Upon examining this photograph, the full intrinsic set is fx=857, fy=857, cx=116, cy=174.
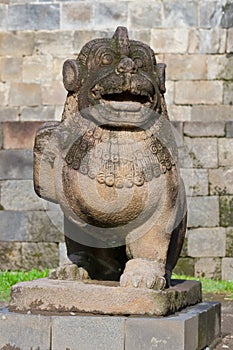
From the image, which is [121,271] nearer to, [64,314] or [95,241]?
[95,241]

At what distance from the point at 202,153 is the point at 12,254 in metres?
2.40

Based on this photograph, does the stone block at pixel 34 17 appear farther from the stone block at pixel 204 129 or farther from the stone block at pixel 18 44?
the stone block at pixel 204 129

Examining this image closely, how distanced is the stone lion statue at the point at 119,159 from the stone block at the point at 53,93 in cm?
553

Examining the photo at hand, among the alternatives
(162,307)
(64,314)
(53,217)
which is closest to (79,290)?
(64,314)

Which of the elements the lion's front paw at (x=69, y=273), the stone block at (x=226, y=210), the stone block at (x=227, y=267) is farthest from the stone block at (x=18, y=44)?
the lion's front paw at (x=69, y=273)

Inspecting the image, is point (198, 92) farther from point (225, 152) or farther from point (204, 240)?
point (204, 240)

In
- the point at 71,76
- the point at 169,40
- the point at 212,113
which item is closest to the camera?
the point at 71,76

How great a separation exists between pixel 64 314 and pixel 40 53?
6.50m

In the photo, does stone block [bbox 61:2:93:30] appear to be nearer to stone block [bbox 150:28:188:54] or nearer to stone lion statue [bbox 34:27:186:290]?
stone block [bbox 150:28:188:54]

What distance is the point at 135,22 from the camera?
10750mm

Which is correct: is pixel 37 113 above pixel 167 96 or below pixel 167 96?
below

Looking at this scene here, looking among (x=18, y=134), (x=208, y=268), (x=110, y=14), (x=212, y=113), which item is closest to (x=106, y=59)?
(x=18, y=134)

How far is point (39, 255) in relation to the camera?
9531 mm

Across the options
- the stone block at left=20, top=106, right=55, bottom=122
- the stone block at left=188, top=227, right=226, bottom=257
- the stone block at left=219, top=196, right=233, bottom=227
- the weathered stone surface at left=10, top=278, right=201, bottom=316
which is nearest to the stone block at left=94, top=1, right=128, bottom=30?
the stone block at left=20, top=106, right=55, bottom=122
